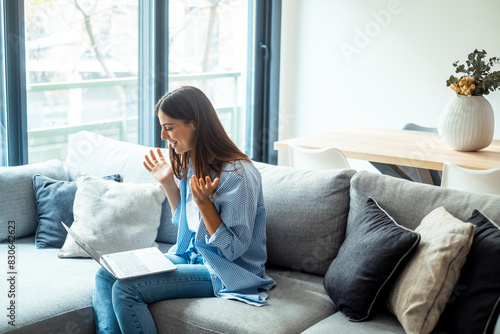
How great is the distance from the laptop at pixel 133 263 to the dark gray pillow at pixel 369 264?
1.88 ft

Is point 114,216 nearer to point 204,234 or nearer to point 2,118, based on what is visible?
point 204,234

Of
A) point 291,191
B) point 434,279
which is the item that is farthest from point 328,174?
point 434,279

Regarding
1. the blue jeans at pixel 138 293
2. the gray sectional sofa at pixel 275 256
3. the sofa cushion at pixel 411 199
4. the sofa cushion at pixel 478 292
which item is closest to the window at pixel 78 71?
the gray sectional sofa at pixel 275 256

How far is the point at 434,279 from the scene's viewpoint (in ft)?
5.61

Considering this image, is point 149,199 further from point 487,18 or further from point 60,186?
point 487,18

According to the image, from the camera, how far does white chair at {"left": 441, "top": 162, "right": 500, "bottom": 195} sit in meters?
2.57

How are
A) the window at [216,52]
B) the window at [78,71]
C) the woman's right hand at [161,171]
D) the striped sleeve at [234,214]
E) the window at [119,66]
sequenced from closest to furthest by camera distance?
the striped sleeve at [234,214] < the woman's right hand at [161,171] < the window at [119,66] < the window at [78,71] < the window at [216,52]

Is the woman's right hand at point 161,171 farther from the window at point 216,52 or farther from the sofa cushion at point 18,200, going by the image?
the window at point 216,52

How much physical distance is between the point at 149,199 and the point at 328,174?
2.52 feet

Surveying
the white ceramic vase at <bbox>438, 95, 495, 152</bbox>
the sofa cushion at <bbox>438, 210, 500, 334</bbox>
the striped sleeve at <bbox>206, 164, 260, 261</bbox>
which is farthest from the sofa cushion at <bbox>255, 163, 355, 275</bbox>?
the white ceramic vase at <bbox>438, 95, 495, 152</bbox>

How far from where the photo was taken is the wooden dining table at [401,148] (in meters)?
2.98

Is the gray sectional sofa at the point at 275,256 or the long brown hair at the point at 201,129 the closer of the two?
the gray sectional sofa at the point at 275,256

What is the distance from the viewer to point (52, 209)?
102 inches

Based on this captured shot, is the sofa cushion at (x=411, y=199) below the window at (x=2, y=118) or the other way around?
below
